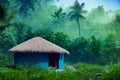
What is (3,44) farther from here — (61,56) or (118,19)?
(118,19)

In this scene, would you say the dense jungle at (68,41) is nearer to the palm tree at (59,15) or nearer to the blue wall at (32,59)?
the palm tree at (59,15)

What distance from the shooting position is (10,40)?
26734mm

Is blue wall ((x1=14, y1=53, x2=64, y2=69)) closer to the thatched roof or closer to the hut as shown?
the hut

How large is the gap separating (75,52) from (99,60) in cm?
223

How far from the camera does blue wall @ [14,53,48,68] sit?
18.1 m

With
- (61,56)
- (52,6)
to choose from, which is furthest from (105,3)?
(61,56)

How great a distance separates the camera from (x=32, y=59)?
18.2 m

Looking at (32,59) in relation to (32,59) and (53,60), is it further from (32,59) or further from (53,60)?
(53,60)

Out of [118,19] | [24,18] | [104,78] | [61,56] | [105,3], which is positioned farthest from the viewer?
[105,3]

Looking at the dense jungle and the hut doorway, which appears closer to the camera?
the dense jungle

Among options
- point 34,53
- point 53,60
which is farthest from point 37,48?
point 53,60

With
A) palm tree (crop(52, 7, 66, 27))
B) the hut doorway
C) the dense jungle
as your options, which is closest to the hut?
the dense jungle

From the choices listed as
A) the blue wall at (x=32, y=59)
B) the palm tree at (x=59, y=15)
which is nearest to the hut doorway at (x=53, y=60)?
the blue wall at (x=32, y=59)

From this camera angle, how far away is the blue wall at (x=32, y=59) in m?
18.1
